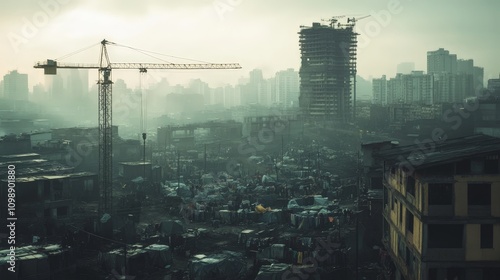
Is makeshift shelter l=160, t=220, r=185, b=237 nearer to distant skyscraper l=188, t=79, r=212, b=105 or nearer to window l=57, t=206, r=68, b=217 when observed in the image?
window l=57, t=206, r=68, b=217

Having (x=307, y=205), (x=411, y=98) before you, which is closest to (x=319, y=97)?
(x=411, y=98)

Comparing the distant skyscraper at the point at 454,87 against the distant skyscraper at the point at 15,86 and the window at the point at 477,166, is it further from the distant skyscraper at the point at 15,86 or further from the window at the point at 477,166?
the distant skyscraper at the point at 15,86

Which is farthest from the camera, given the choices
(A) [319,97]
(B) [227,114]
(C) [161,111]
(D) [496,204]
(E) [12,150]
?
(C) [161,111]

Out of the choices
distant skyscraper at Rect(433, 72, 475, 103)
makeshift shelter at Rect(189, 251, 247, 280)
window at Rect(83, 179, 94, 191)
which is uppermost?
distant skyscraper at Rect(433, 72, 475, 103)

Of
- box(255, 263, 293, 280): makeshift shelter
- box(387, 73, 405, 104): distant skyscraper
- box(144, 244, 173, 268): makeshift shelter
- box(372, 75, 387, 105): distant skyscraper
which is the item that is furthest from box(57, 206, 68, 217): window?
box(372, 75, 387, 105): distant skyscraper

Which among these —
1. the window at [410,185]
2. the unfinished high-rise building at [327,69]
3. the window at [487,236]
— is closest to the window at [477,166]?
the window at [487,236]

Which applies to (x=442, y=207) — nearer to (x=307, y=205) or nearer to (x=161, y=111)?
(x=307, y=205)
